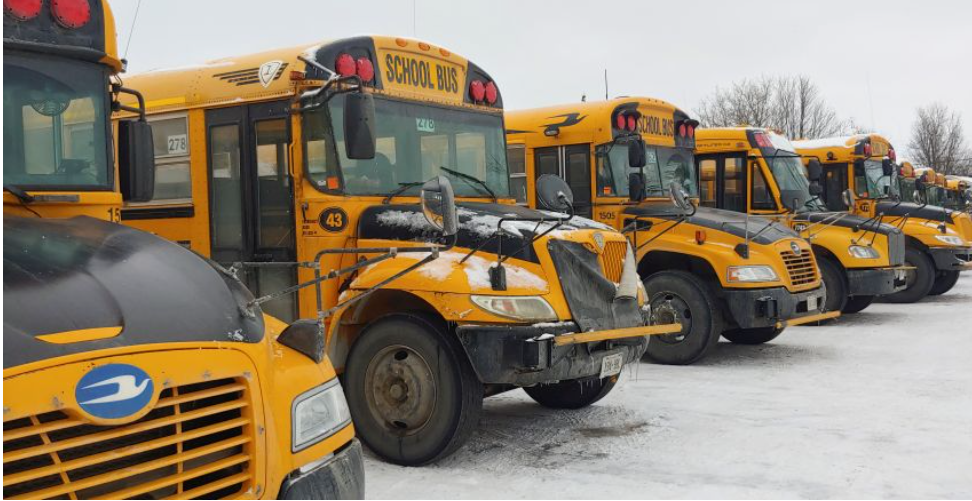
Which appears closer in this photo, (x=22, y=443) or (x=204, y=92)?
(x=22, y=443)

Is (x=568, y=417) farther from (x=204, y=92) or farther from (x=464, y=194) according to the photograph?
(x=204, y=92)

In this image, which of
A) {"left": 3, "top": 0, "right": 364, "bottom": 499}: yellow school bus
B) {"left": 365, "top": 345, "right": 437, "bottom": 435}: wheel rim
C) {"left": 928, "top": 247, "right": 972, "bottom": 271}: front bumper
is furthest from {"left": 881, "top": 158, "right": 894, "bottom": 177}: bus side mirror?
{"left": 3, "top": 0, "right": 364, "bottom": 499}: yellow school bus

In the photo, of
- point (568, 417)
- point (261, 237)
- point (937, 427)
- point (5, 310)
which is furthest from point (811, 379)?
point (5, 310)

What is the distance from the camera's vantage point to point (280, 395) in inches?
116

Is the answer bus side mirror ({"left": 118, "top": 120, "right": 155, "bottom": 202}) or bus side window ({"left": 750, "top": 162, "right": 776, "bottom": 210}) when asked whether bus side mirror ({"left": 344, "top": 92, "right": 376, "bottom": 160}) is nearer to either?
bus side mirror ({"left": 118, "top": 120, "right": 155, "bottom": 202})

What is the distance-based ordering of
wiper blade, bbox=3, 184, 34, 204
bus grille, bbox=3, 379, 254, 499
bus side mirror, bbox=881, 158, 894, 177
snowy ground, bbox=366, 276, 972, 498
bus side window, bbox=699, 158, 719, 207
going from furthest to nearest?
bus side mirror, bbox=881, 158, 894, 177
bus side window, bbox=699, 158, 719, 207
snowy ground, bbox=366, 276, 972, 498
wiper blade, bbox=3, 184, 34, 204
bus grille, bbox=3, 379, 254, 499

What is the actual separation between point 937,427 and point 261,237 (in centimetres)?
469

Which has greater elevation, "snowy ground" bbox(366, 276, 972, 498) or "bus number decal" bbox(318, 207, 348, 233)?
"bus number decal" bbox(318, 207, 348, 233)

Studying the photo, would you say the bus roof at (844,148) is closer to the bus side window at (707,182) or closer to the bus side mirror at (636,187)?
the bus side window at (707,182)

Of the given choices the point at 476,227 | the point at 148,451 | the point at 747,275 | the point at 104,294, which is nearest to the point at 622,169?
the point at 747,275

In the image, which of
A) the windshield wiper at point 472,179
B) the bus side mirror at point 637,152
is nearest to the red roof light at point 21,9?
the windshield wiper at point 472,179

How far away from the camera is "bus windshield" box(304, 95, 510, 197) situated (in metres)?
5.81

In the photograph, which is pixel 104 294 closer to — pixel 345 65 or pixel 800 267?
pixel 345 65

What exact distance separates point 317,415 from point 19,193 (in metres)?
1.61
